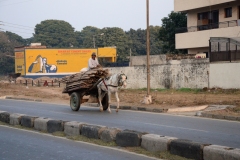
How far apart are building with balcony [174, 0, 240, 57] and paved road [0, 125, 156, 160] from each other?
26.7m

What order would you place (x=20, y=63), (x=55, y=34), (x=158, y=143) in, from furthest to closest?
(x=55, y=34), (x=20, y=63), (x=158, y=143)

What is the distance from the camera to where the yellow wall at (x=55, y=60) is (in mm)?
63562

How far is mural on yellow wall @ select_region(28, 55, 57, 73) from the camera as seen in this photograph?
63.8 metres

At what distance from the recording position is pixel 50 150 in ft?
32.7

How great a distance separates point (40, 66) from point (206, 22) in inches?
1208

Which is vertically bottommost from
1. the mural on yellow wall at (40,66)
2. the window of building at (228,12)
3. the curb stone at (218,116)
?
the curb stone at (218,116)

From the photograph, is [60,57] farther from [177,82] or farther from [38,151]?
[38,151]

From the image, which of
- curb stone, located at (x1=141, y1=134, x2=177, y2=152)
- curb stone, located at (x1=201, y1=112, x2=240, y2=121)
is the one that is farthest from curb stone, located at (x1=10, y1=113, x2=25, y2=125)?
curb stone, located at (x1=201, y1=112, x2=240, y2=121)

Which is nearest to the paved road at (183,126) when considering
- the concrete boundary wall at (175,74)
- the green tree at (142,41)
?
the concrete boundary wall at (175,74)

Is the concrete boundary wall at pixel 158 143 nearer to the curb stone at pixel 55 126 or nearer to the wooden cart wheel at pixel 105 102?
the curb stone at pixel 55 126

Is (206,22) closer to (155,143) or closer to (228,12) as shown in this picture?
(228,12)

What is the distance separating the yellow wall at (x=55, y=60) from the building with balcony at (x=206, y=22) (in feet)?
89.4

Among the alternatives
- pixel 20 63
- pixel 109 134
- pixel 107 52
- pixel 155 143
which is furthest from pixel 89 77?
pixel 20 63

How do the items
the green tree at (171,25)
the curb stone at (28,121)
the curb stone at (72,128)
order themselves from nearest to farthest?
the curb stone at (72,128)
the curb stone at (28,121)
the green tree at (171,25)
